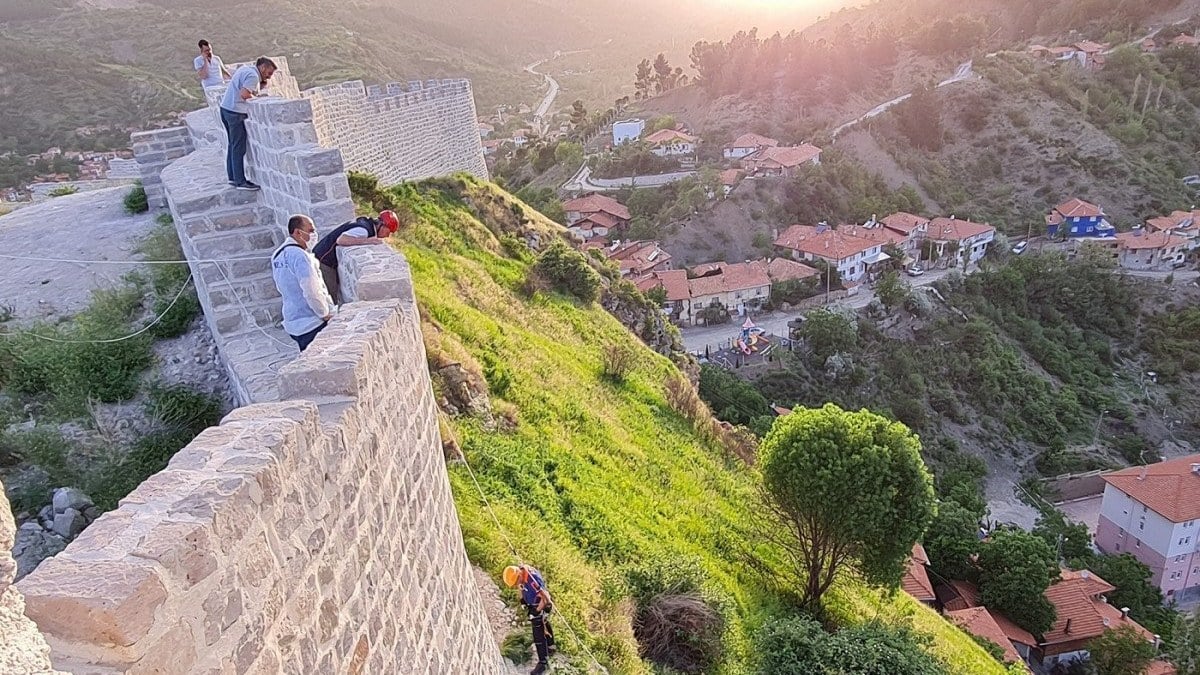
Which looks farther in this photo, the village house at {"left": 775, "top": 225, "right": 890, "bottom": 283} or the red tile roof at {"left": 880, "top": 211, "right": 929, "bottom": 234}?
the red tile roof at {"left": 880, "top": 211, "right": 929, "bottom": 234}

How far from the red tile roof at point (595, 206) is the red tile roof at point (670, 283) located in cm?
847

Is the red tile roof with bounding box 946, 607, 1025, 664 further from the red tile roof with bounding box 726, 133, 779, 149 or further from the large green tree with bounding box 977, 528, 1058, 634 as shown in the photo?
the red tile roof with bounding box 726, 133, 779, 149

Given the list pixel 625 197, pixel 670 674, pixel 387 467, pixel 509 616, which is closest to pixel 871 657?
pixel 670 674

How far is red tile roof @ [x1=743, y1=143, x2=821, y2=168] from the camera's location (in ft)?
164

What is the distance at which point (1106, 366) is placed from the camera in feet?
131

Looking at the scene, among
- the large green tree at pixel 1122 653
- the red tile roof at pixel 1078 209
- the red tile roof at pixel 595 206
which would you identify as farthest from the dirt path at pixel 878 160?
the large green tree at pixel 1122 653

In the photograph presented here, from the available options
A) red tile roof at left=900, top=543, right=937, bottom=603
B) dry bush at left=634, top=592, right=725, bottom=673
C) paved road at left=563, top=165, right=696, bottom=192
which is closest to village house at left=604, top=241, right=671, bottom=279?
paved road at left=563, top=165, right=696, bottom=192

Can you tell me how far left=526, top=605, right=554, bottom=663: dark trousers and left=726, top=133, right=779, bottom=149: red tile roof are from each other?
5349cm

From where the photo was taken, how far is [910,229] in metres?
46.4

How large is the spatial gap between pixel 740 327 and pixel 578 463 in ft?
103

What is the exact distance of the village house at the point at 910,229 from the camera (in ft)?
152

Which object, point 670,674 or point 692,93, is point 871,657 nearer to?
point 670,674

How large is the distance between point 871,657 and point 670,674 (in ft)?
10.6

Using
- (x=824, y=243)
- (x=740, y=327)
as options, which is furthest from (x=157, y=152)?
(x=824, y=243)
